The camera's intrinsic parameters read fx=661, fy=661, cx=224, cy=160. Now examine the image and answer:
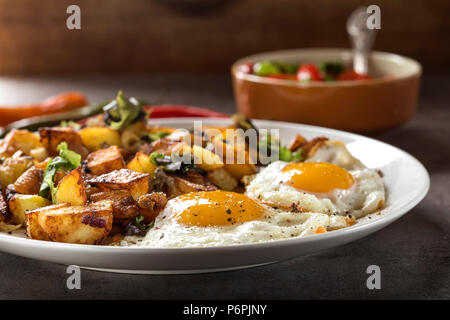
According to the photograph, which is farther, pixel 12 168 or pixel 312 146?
pixel 312 146

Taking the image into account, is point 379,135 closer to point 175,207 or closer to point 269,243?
point 175,207

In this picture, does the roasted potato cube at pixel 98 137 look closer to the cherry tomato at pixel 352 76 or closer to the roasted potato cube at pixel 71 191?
the roasted potato cube at pixel 71 191

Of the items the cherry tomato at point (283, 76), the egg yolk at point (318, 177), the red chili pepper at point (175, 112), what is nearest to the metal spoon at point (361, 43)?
the cherry tomato at point (283, 76)

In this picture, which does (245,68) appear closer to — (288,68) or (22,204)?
(288,68)

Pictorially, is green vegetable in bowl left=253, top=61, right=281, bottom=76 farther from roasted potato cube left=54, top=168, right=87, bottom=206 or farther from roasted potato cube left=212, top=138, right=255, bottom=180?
roasted potato cube left=54, top=168, right=87, bottom=206

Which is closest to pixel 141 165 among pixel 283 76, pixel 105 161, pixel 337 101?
pixel 105 161

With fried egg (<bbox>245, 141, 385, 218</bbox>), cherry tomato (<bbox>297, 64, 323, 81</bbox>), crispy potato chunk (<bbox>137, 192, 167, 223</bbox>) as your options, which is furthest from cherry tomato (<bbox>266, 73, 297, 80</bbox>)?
crispy potato chunk (<bbox>137, 192, 167, 223</bbox>)
